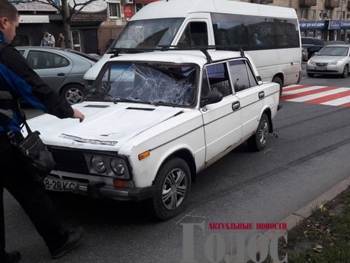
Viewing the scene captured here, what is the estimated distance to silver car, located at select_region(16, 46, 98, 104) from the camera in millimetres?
9930

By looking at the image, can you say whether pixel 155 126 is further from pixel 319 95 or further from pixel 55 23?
pixel 55 23

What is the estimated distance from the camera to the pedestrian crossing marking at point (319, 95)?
11.3 meters

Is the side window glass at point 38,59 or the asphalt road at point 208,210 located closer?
the asphalt road at point 208,210

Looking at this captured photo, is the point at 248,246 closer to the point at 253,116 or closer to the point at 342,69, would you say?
the point at 253,116

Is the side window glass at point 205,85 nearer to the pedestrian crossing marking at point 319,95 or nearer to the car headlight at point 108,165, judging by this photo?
the car headlight at point 108,165

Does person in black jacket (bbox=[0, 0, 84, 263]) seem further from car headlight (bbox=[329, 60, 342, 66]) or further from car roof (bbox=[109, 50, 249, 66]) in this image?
car headlight (bbox=[329, 60, 342, 66])

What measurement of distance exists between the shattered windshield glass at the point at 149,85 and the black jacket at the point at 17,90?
1747mm

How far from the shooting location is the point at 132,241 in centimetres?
361

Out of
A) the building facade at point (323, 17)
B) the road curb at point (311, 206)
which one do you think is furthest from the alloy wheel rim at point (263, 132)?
the building facade at point (323, 17)

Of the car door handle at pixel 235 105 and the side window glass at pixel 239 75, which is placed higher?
the side window glass at pixel 239 75

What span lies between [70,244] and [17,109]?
128cm

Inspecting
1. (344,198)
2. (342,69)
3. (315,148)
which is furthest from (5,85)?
(342,69)

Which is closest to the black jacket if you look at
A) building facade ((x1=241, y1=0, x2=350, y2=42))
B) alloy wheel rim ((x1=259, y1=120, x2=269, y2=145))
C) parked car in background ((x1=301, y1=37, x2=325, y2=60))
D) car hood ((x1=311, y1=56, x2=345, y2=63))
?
alloy wheel rim ((x1=259, y1=120, x2=269, y2=145))

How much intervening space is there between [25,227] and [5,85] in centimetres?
174
